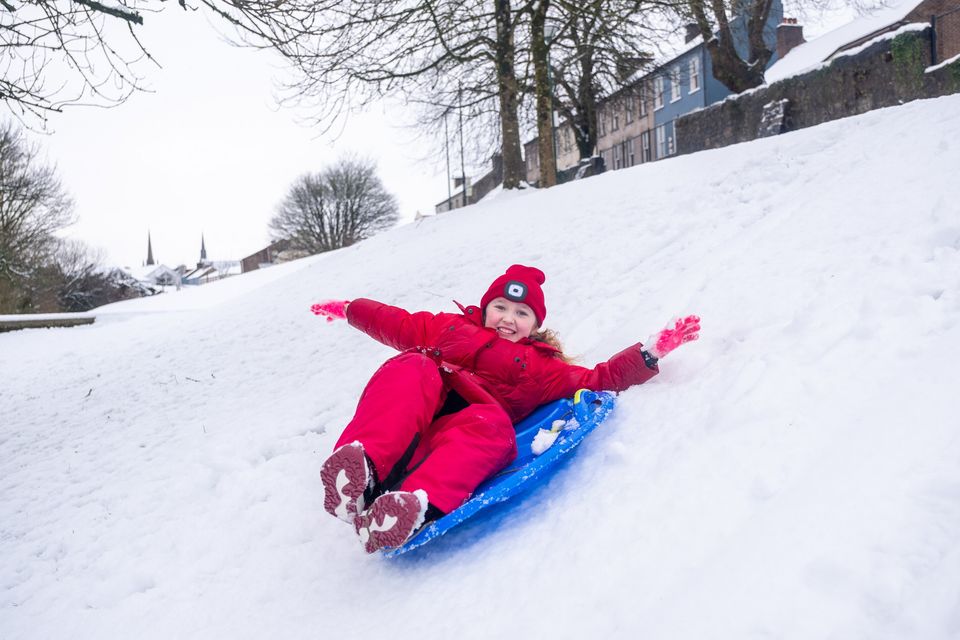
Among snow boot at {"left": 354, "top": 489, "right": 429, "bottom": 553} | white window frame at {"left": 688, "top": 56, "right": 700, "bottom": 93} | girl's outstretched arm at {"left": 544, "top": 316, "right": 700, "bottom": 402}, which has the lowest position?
snow boot at {"left": 354, "top": 489, "right": 429, "bottom": 553}

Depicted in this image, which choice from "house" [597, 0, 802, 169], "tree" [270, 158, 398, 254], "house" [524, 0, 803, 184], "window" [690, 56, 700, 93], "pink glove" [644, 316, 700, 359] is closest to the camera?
"pink glove" [644, 316, 700, 359]

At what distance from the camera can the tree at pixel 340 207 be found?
39.8m

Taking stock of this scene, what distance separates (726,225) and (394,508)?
3695 millimetres

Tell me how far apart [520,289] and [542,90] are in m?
8.84

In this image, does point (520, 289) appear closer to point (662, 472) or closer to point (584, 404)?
point (584, 404)

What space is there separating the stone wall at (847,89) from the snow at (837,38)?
9.08 metres

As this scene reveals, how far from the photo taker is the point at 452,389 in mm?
2891

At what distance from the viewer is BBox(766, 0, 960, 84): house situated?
55.2ft

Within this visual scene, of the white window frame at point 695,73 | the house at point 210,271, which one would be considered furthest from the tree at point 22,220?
the house at point 210,271

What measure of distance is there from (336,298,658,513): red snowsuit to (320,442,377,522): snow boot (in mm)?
69

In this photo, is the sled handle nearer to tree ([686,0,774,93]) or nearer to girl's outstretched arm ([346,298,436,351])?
girl's outstretched arm ([346,298,436,351])

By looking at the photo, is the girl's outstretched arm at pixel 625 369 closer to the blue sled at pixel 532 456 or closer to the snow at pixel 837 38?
the blue sled at pixel 532 456

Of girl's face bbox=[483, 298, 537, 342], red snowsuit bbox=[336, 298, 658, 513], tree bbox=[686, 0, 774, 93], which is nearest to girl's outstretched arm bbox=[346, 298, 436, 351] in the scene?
red snowsuit bbox=[336, 298, 658, 513]

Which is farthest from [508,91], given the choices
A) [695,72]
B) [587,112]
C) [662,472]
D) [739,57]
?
[695,72]
